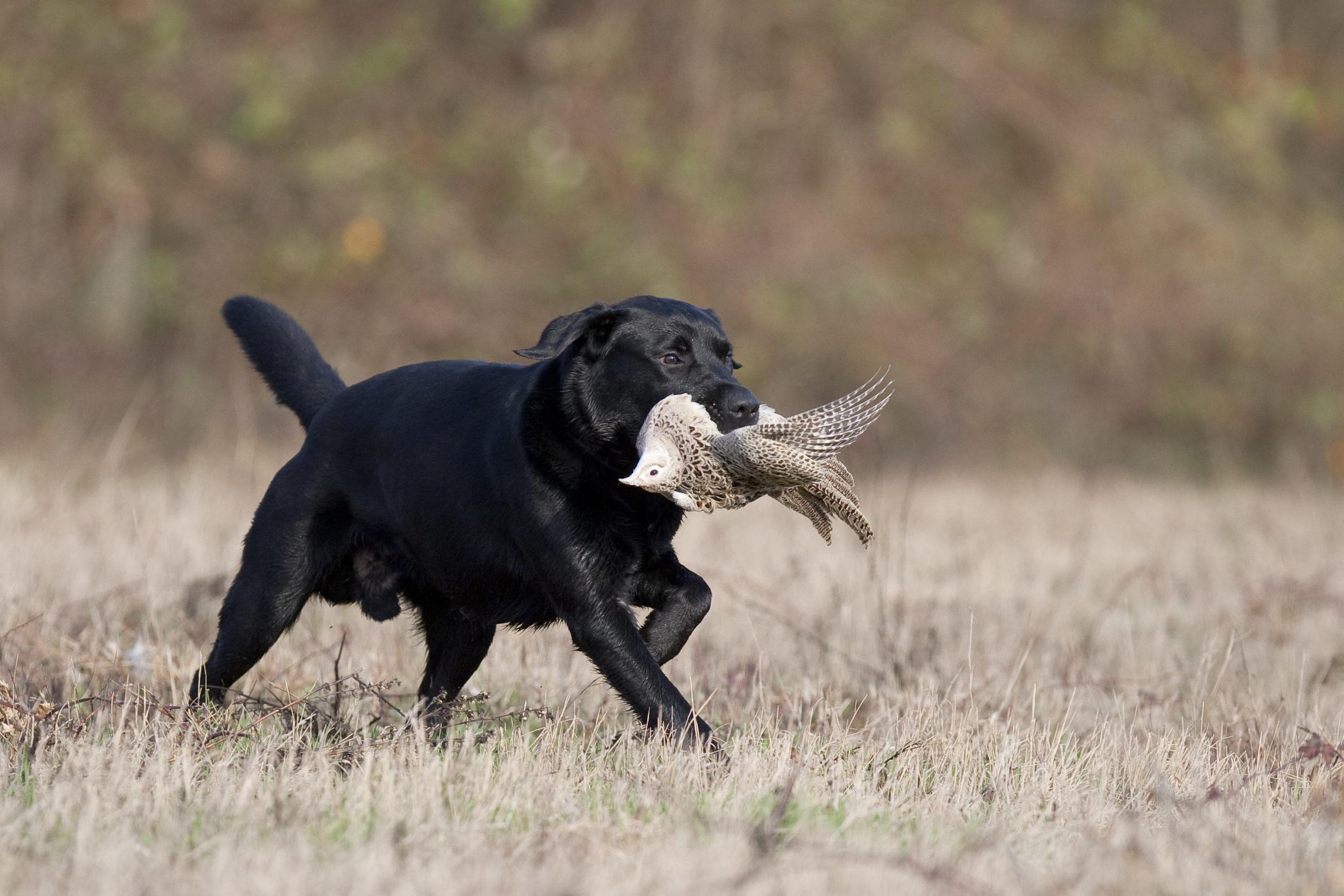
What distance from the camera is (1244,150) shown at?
15.4 meters

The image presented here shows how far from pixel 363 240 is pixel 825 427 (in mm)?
9311

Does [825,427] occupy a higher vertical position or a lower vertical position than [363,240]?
lower

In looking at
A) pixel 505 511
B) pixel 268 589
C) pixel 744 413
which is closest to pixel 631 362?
pixel 744 413

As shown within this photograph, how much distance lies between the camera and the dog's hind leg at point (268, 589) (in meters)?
3.96

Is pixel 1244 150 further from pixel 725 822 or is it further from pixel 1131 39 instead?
pixel 725 822

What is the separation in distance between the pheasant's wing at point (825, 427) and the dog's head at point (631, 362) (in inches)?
9.9

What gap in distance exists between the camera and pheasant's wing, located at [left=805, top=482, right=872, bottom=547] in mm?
3377

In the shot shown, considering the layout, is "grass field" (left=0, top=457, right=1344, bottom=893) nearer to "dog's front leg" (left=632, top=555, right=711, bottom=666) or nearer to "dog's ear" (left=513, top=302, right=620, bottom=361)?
"dog's front leg" (left=632, top=555, right=711, bottom=666)

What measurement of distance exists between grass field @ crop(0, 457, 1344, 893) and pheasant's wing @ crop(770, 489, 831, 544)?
491 millimetres

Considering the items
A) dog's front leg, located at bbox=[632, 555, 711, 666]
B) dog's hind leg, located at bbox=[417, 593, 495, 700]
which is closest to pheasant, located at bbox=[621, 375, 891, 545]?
dog's front leg, located at bbox=[632, 555, 711, 666]

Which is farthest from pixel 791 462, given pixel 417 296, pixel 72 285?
pixel 72 285

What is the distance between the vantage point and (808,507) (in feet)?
11.7

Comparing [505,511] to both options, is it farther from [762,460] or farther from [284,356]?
[284,356]

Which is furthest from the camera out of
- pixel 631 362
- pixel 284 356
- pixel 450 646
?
pixel 284 356
